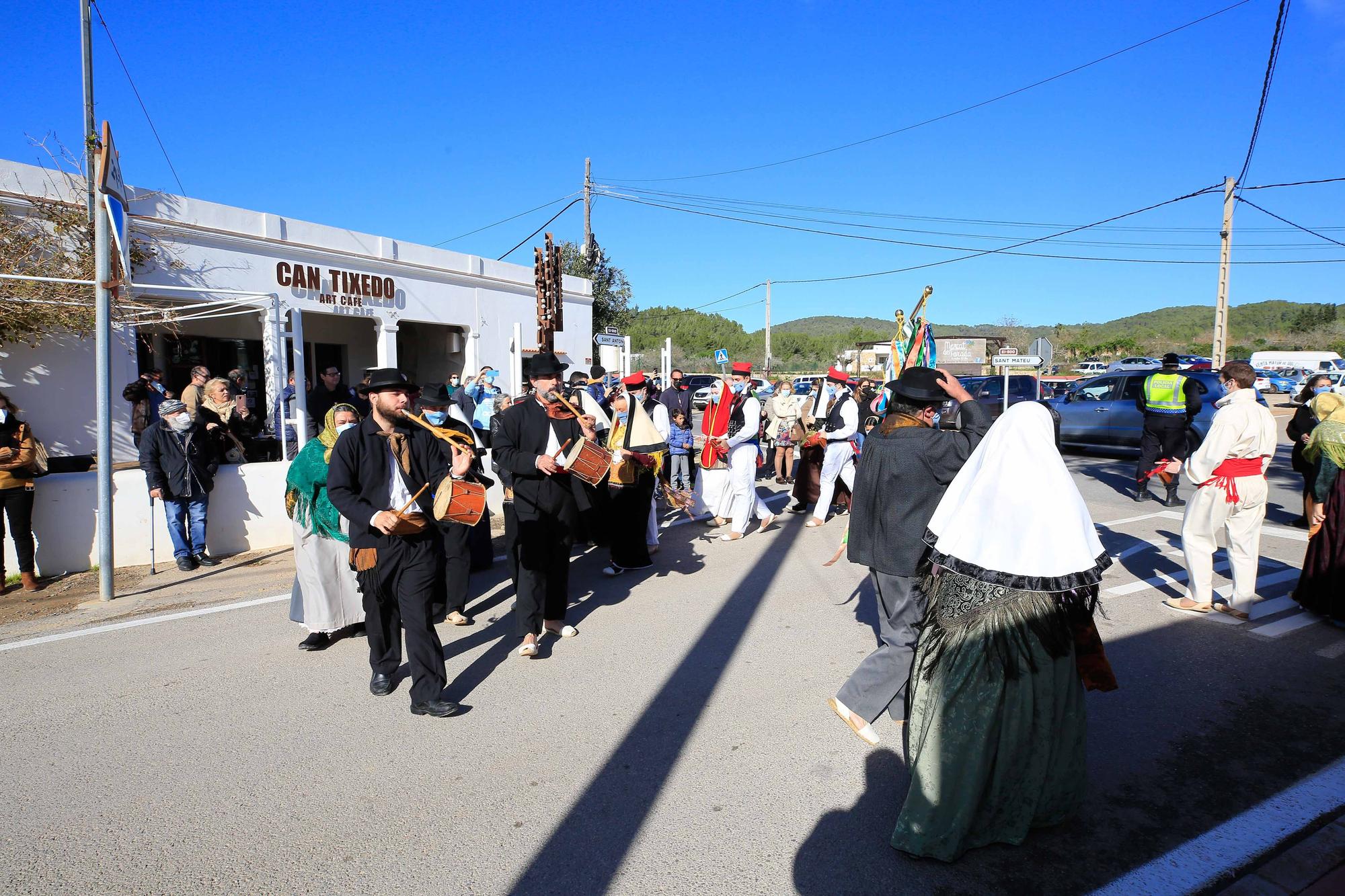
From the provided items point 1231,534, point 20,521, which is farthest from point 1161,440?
point 20,521

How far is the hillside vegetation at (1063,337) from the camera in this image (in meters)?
65.5

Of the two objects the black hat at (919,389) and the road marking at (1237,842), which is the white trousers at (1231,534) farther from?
the black hat at (919,389)

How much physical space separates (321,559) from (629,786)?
9.39ft

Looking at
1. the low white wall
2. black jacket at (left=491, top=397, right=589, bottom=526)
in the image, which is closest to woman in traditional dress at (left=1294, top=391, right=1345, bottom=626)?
black jacket at (left=491, top=397, right=589, bottom=526)

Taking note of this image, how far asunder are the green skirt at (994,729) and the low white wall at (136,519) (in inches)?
287

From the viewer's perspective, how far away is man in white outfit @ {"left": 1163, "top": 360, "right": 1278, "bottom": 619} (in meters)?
5.41

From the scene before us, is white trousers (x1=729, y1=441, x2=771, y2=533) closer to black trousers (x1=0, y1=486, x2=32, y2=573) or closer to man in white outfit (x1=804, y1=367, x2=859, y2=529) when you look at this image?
man in white outfit (x1=804, y1=367, x2=859, y2=529)

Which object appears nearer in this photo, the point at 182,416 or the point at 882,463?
the point at 882,463

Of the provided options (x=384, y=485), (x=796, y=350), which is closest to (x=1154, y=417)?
(x=384, y=485)

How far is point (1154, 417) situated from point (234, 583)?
36.5 ft

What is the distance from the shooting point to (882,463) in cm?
391

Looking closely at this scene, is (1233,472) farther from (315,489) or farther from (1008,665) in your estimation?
(315,489)

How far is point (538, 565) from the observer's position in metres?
5.11

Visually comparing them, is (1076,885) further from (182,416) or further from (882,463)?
(182,416)
